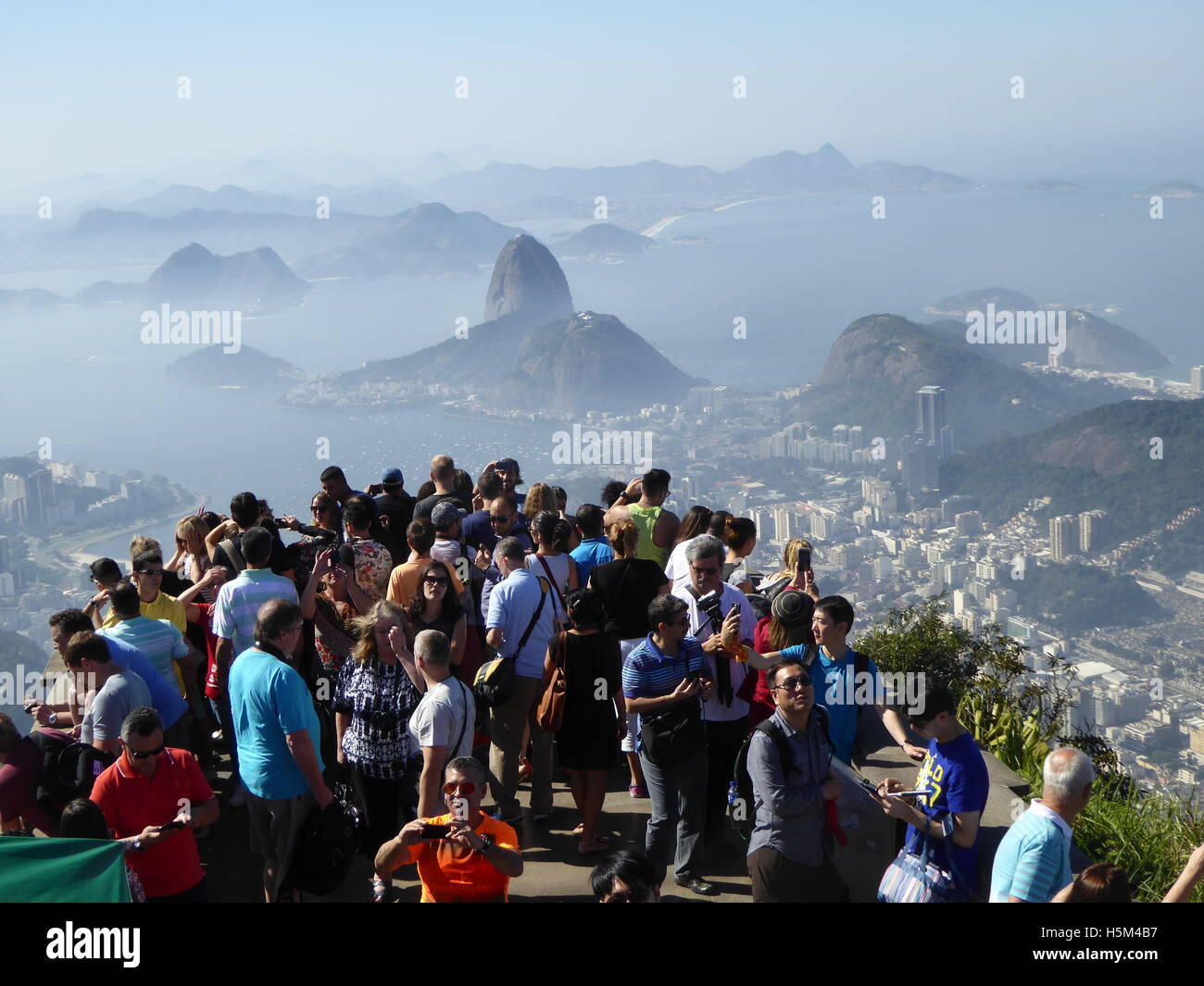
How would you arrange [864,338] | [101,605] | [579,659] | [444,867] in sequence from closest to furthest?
[444,867]
[579,659]
[101,605]
[864,338]

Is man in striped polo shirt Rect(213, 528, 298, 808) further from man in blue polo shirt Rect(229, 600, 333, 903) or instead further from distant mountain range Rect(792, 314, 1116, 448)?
distant mountain range Rect(792, 314, 1116, 448)

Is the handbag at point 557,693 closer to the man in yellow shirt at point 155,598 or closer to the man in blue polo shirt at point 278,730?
the man in blue polo shirt at point 278,730

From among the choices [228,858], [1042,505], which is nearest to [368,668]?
[228,858]

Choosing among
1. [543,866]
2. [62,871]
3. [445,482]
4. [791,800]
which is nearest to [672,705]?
[791,800]

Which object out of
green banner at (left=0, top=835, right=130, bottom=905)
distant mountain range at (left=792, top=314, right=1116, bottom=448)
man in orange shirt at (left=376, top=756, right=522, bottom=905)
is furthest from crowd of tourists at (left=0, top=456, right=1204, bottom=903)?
distant mountain range at (left=792, top=314, right=1116, bottom=448)
